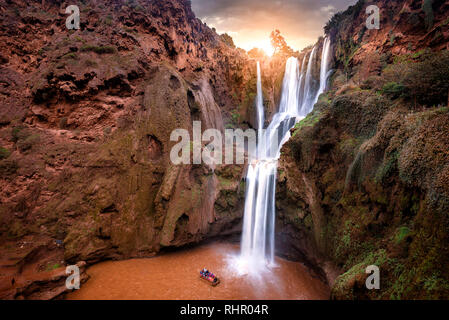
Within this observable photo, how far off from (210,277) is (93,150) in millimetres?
8875

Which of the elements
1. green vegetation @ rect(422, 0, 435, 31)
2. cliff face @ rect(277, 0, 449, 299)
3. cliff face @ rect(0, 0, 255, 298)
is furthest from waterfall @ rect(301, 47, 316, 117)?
cliff face @ rect(0, 0, 255, 298)

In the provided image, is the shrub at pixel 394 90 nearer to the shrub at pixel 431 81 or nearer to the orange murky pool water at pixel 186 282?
the shrub at pixel 431 81

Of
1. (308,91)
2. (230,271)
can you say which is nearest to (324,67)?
(308,91)

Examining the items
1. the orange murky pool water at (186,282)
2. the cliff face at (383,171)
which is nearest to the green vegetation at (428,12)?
the cliff face at (383,171)

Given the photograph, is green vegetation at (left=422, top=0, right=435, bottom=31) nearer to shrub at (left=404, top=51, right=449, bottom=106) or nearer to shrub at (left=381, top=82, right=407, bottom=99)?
shrub at (left=404, top=51, right=449, bottom=106)

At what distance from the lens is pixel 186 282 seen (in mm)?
8438

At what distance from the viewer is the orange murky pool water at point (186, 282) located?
25.1ft

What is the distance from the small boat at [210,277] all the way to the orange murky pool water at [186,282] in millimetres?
152

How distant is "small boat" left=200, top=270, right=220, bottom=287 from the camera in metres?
8.34

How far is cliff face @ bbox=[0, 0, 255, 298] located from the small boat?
91.7 inches

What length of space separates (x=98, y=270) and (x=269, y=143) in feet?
52.1

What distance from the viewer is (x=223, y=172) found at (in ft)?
40.9
